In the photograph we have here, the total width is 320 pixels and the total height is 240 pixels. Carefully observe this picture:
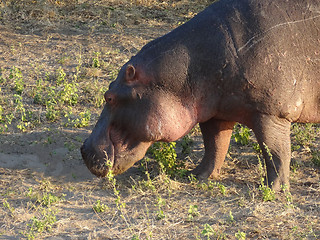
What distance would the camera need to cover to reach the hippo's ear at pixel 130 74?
19.0 ft

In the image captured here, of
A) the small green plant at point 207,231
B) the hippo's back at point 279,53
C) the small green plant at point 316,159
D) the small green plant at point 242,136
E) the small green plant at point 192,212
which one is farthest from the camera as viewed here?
the small green plant at point 242,136

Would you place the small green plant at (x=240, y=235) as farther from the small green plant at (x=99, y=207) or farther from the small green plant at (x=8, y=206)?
the small green plant at (x=8, y=206)

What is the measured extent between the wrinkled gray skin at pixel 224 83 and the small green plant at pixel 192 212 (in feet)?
2.45

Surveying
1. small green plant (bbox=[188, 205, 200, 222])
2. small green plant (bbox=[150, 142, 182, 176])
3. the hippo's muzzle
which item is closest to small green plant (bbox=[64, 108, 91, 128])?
small green plant (bbox=[150, 142, 182, 176])

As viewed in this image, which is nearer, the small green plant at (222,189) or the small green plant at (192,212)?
the small green plant at (192,212)

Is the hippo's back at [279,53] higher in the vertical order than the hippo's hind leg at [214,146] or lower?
higher

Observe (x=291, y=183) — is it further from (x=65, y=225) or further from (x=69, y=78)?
(x=69, y=78)

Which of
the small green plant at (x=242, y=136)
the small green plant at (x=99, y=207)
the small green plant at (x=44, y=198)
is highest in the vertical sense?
the small green plant at (x=242, y=136)

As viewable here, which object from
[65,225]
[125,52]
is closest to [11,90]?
[125,52]

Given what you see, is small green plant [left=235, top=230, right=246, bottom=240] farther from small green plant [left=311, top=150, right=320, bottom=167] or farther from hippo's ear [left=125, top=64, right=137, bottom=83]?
small green plant [left=311, top=150, right=320, bottom=167]

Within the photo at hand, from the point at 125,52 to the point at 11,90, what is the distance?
6.60ft

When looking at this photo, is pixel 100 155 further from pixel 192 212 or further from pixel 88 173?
pixel 192 212

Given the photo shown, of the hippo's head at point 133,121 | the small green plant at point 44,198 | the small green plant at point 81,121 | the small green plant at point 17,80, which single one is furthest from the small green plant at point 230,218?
the small green plant at point 17,80

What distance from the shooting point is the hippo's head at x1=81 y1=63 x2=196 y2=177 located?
5.77 metres
